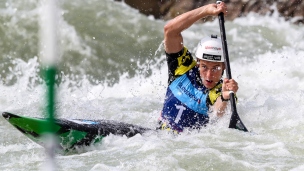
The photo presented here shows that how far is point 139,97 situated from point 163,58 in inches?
74.2

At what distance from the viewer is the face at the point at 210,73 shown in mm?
4312

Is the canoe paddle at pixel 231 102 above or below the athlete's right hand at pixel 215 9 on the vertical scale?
below

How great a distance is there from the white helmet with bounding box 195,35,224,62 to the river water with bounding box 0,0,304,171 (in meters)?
0.48

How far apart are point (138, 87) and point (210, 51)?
371cm

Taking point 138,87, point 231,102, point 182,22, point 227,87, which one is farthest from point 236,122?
point 138,87

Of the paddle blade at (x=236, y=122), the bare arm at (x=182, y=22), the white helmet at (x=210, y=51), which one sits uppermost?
the bare arm at (x=182, y=22)

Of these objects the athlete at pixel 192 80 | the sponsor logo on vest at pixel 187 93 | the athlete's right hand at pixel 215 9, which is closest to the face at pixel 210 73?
the athlete at pixel 192 80

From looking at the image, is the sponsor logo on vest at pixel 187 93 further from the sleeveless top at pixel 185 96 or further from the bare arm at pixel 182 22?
the bare arm at pixel 182 22

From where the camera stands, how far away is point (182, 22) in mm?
4277

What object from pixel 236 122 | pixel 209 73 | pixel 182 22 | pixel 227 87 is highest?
pixel 182 22

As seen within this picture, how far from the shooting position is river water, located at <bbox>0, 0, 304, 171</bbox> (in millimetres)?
3930

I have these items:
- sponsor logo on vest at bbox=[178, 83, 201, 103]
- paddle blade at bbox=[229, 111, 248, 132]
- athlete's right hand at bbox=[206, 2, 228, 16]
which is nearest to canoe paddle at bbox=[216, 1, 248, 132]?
paddle blade at bbox=[229, 111, 248, 132]

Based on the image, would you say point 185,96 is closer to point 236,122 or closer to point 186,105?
point 186,105

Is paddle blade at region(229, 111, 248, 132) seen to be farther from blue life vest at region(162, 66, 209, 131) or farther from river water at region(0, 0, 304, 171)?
blue life vest at region(162, 66, 209, 131)
